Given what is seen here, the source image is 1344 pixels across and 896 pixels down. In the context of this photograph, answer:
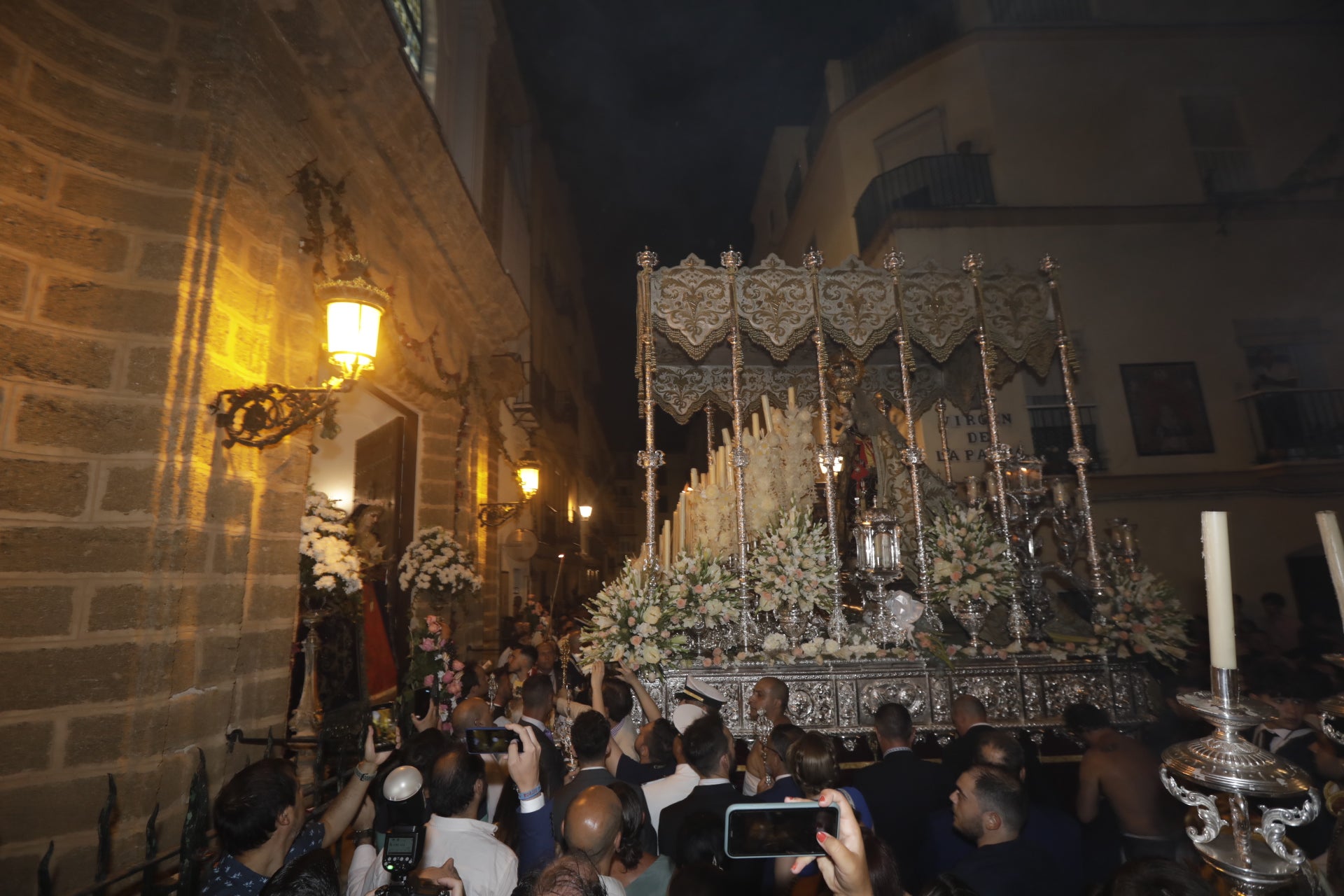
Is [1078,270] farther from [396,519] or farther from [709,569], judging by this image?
[396,519]

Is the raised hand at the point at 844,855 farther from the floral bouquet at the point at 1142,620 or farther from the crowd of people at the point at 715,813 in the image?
the floral bouquet at the point at 1142,620

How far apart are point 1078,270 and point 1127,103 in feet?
11.8

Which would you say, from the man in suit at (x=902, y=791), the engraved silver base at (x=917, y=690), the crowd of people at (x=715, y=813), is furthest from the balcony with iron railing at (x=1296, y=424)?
the man in suit at (x=902, y=791)

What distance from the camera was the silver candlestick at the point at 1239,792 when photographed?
1248 mm

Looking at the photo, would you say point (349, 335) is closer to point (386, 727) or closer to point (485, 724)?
point (485, 724)

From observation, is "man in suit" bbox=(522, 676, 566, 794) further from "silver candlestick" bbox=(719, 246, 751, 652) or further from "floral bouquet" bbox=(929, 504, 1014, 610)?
"floral bouquet" bbox=(929, 504, 1014, 610)

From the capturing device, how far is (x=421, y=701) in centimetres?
554

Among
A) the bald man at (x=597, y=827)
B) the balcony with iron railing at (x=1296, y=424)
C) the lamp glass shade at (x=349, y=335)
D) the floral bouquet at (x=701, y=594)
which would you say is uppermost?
the balcony with iron railing at (x=1296, y=424)

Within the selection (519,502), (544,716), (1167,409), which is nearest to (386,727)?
(544,716)

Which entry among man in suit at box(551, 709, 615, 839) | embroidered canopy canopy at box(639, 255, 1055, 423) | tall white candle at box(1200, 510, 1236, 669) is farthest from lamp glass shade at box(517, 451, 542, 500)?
tall white candle at box(1200, 510, 1236, 669)

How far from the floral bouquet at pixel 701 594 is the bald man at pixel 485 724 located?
1719 mm

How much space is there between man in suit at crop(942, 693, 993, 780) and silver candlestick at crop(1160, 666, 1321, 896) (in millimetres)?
1934

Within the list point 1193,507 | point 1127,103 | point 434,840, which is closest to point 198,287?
point 434,840

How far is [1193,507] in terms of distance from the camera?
10852 millimetres
